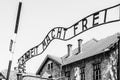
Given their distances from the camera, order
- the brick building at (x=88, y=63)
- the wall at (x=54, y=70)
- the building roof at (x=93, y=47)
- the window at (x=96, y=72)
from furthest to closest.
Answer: the wall at (x=54, y=70), the building roof at (x=93, y=47), the window at (x=96, y=72), the brick building at (x=88, y=63)

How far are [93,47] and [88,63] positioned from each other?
274cm

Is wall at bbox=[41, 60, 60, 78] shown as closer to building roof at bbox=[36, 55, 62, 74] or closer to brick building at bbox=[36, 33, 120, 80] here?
brick building at bbox=[36, 33, 120, 80]

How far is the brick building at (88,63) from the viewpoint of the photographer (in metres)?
22.7

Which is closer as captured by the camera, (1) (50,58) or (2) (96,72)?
(2) (96,72)

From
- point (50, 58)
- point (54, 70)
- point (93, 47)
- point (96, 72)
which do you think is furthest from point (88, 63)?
point (50, 58)

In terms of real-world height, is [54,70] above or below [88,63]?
below

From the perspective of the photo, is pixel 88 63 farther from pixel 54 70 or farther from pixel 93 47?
pixel 54 70

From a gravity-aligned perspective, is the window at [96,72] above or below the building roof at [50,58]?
below

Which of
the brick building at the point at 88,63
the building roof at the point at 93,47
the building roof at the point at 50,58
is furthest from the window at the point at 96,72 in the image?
the building roof at the point at 50,58

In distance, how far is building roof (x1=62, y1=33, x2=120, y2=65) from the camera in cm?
2409

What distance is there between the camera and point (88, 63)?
25.3m

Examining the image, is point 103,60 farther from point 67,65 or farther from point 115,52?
point 67,65

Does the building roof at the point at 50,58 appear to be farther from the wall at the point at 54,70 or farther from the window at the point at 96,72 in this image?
the window at the point at 96,72

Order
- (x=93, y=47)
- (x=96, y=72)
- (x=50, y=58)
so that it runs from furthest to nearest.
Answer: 1. (x=50, y=58)
2. (x=93, y=47)
3. (x=96, y=72)
